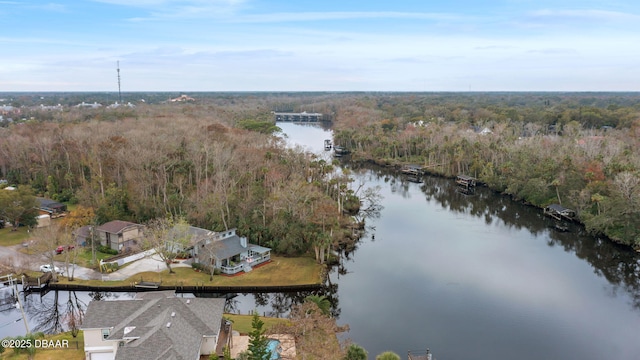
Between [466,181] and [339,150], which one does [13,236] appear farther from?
[339,150]

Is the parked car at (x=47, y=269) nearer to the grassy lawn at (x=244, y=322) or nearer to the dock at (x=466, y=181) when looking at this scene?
the grassy lawn at (x=244, y=322)

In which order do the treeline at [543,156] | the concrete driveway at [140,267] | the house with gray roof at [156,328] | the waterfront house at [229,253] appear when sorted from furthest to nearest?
the treeline at [543,156]
the waterfront house at [229,253]
the concrete driveway at [140,267]
the house with gray roof at [156,328]

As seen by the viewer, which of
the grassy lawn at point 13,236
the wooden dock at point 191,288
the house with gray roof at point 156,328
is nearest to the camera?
the house with gray roof at point 156,328

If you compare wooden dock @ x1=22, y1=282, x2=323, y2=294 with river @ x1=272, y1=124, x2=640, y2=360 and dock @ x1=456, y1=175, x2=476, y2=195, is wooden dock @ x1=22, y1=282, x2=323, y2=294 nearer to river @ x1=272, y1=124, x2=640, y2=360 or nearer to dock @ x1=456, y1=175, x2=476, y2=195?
river @ x1=272, y1=124, x2=640, y2=360

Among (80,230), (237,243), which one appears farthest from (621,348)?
(80,230)

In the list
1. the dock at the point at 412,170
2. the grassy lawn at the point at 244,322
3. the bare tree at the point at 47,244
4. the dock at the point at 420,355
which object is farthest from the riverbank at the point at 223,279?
the dock at the point at 412,170

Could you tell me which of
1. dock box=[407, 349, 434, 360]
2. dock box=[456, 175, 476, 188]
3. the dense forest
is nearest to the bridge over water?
the dense forest
